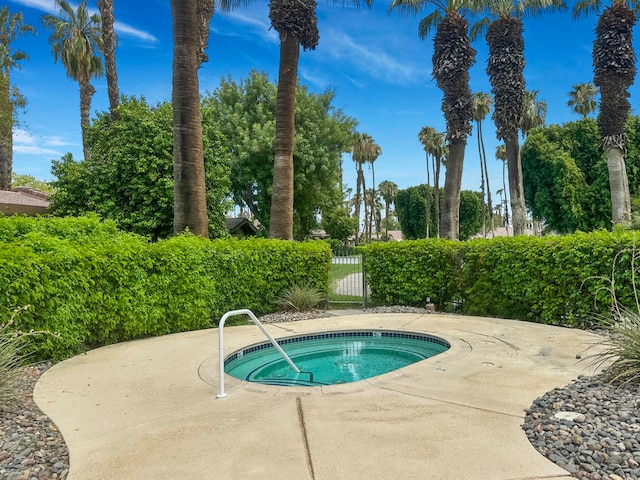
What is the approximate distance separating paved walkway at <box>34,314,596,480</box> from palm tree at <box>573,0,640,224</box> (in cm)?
1469

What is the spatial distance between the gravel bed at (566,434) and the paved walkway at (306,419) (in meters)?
0.12

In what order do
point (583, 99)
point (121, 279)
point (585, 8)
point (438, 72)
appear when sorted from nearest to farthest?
point (121, 279), point (438, 72), point (585, 8), point (583, 99)

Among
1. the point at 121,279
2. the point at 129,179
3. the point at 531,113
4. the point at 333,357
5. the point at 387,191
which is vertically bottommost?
the point at 333,357

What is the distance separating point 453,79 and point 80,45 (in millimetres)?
21056

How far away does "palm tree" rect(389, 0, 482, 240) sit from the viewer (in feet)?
52.1

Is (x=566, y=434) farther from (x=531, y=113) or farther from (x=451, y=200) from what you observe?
(x=531, y=113)

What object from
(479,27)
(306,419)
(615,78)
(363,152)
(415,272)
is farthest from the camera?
(363,152)

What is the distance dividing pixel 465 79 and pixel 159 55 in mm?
15577

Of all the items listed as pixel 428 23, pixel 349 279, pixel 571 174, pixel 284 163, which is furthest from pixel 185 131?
pixel 571 174

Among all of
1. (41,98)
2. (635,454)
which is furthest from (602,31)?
(41,98)

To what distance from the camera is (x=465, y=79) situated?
54.8 ft

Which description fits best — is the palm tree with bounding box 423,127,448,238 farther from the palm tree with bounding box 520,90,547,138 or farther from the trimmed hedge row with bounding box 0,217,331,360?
the trimmed hedge row with bounding box 0,217,331,360

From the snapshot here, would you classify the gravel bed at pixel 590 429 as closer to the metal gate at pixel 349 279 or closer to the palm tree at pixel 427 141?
the metal gate at pixel 349 279

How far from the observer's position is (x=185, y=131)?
30.3 ft
